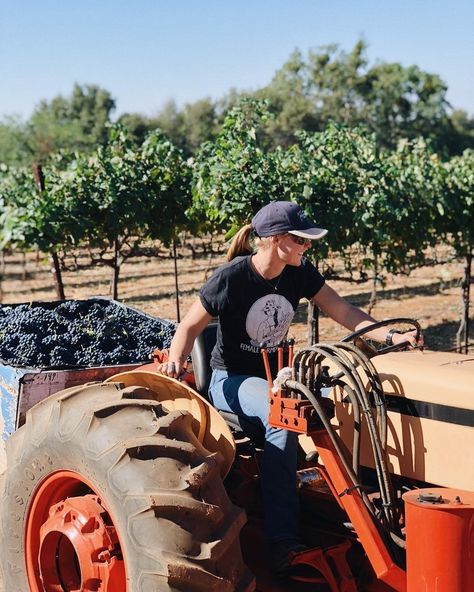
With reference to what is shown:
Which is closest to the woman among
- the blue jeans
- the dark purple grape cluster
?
the blue jeans

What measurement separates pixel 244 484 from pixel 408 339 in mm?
919

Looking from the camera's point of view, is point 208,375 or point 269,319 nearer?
point 269,319

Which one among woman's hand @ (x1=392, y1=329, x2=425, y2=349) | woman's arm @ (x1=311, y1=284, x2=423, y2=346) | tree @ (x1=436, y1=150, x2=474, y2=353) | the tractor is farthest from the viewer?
tree @ (x1=436, y1=150, x2=474, y2=353)

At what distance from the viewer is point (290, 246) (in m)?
3.32

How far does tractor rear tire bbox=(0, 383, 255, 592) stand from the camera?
259cm

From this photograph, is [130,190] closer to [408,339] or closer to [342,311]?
[342,311]

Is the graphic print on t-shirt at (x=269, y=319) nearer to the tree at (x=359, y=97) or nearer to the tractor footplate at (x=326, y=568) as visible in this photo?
the tractor footplate at (x=326, y=568)

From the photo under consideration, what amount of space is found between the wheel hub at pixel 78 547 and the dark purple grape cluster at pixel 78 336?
165 cm

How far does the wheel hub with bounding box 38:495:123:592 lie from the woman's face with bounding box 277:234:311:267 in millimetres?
1222

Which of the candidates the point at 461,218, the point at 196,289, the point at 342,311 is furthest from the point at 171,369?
the point at 196,289

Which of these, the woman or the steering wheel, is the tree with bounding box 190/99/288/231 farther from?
the steering wheel

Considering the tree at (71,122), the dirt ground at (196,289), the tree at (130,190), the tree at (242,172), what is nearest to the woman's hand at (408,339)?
the tree at (242,172)

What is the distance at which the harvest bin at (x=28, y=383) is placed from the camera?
4164 mm

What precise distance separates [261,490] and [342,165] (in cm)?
614
